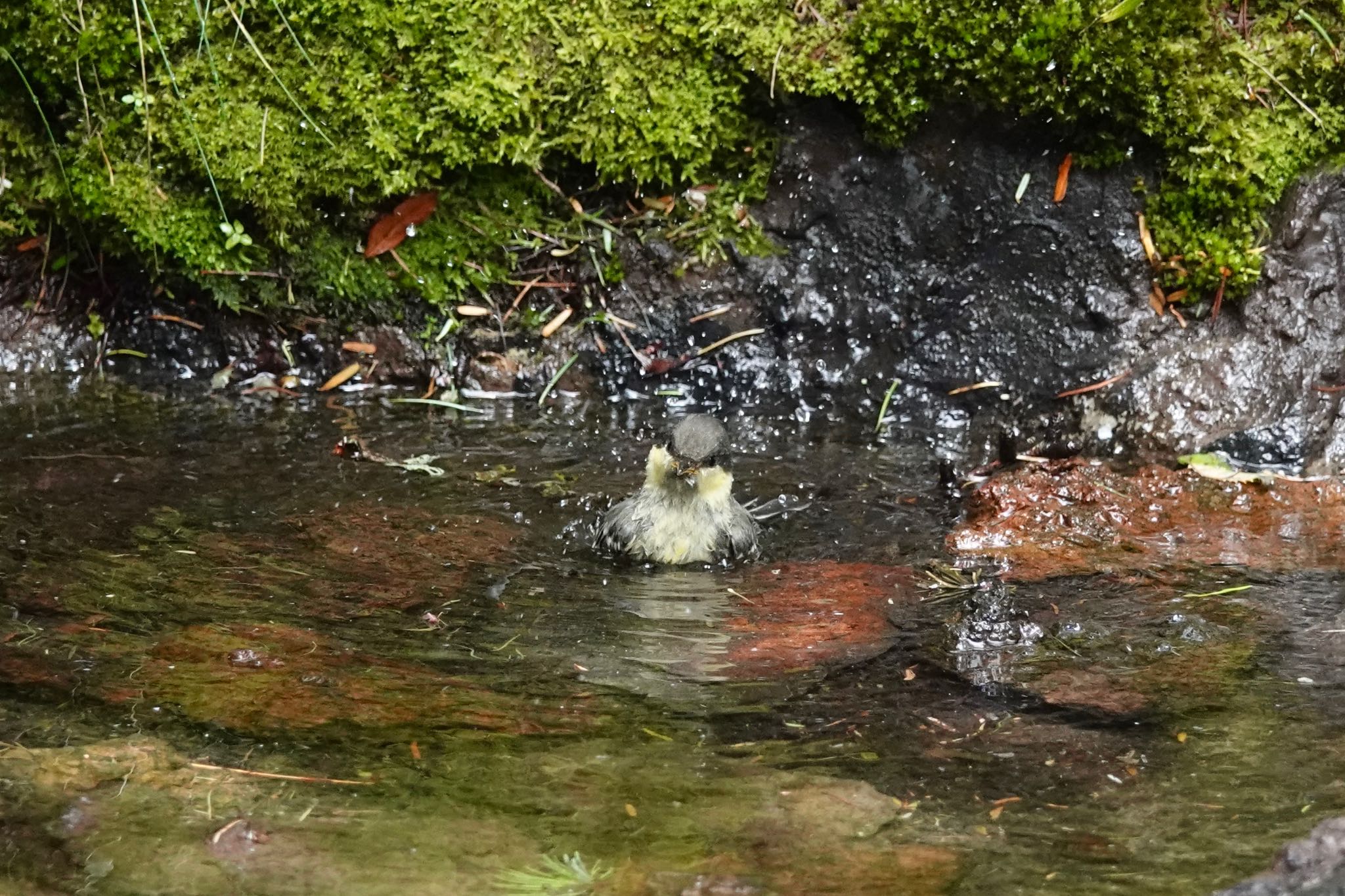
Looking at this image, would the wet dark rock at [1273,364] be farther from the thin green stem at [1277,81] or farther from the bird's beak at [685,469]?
the bird's beak at [685,469]

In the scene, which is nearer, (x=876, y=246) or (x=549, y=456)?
(x=549, y=456)

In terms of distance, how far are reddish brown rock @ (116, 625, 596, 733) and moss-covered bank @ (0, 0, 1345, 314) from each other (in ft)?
10.9

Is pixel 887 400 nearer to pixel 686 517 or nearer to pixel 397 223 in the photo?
pixel 686 517

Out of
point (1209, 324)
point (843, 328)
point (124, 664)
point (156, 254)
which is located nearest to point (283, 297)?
point (156, 254)

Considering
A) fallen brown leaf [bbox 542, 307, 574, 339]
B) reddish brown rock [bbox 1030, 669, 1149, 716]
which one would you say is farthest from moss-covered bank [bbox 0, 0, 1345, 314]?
reddish brown rock [bbox 1030, 669, 1149, 716]

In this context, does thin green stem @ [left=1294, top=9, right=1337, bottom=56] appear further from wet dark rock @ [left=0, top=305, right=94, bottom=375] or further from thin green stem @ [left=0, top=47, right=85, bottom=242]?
wet dark rock @ [left=0, top=305, right=94, bottom=375]

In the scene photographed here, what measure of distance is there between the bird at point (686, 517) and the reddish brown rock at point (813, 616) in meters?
0.34

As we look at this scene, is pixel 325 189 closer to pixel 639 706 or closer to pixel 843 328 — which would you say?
pixel 843 328

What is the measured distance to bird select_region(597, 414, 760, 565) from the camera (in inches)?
201

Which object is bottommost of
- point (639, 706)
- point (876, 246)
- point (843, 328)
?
point (639, 706)

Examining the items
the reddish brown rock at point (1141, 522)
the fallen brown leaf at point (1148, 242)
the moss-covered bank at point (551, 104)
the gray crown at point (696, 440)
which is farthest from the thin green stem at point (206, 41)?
the fallen brown leaf at point (1148, 242)

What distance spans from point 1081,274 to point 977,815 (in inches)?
163

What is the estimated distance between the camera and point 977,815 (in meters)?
2.56

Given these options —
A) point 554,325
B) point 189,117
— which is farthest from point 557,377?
point 189,117
